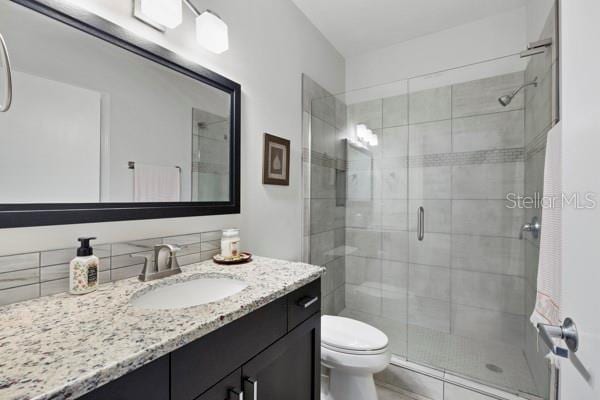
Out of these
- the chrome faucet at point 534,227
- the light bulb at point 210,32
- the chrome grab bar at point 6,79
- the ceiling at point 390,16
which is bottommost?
the chrome faucet at point 534,227

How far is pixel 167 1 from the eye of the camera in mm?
1049

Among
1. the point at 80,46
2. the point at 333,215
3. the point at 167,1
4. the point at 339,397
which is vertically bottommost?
the point at 339,397

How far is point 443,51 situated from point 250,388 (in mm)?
2656

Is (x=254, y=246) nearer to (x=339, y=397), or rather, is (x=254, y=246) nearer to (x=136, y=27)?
(x=339, y=397)

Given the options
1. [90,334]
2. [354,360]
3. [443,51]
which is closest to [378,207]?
[354,360]

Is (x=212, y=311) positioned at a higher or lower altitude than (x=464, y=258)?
higher

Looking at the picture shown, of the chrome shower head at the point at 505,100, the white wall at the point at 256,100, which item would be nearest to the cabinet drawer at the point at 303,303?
the white wall at the point at 256,100

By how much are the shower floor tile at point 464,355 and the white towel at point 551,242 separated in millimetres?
719

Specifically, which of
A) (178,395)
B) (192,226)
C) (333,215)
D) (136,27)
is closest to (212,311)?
(178,395)

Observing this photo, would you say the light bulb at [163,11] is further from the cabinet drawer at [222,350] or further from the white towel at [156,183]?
the cabinet drawer at [222,350]

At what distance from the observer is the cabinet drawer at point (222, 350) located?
60 cm

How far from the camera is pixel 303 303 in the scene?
101 cm

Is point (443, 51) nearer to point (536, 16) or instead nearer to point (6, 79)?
point (536, 16)

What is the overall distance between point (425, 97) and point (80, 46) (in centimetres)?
208
